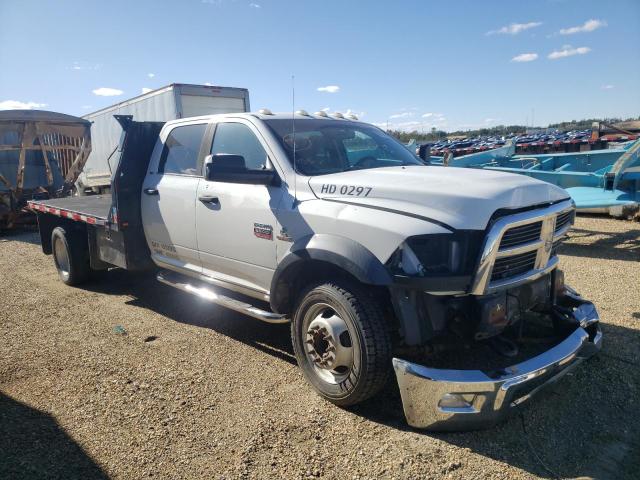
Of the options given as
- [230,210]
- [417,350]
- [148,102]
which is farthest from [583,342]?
[148,102]

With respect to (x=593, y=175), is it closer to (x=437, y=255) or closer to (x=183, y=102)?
(x=437, y=255)

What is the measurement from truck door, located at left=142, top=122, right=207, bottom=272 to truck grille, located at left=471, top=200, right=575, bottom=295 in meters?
2.71

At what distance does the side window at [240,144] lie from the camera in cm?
399

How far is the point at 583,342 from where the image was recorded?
321cm

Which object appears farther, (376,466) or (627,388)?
(627,388)

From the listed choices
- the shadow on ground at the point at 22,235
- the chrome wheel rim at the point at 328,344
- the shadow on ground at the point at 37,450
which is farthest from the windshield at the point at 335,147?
the shadow on ground at the point at 22,235

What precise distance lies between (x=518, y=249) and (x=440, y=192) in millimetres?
588

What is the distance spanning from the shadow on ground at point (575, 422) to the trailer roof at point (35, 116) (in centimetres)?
967

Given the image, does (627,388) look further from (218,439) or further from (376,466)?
(218,439)

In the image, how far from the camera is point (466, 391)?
271cm

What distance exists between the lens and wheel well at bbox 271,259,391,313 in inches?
132

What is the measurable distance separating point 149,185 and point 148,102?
9.44 metres

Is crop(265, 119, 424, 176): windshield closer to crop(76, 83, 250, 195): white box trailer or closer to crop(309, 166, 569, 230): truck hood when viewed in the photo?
crop(309, 166, 569, 230): truck hood

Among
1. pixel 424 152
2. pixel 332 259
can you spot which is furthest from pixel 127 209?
pixel 424 152
